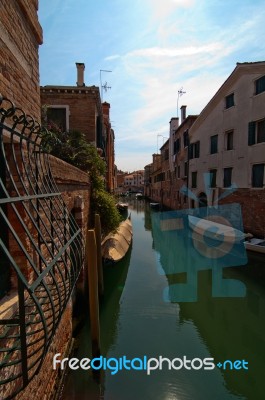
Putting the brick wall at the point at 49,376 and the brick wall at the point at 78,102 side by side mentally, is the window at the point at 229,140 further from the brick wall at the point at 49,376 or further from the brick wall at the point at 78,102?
the brick wall at the point at 49,376

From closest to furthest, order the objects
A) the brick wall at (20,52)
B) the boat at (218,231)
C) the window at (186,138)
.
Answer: the brick wall at (20,52) → the boat at (218,231) → the window at (186,138)

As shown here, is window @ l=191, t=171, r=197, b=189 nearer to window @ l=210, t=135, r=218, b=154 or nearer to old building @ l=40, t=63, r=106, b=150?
window @ l=210, t=135, r=218, b=154

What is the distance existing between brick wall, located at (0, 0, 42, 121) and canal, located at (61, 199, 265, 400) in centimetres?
459

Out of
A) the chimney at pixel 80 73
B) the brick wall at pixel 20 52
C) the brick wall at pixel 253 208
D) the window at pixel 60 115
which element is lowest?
the brick wall at pixel 253 208

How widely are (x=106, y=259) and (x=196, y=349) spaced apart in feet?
15.1

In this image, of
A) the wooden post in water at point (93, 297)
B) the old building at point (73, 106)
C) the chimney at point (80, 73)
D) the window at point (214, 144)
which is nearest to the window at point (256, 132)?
the window at point (214, 144)

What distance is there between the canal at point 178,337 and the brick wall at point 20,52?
459cm

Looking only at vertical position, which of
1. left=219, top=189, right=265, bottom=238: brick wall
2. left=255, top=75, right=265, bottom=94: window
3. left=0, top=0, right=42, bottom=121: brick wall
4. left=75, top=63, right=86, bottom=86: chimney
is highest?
left=75, top=63, right=86, bottom=86: chimney

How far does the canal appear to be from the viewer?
4.07 meters

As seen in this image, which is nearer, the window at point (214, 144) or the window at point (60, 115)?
the window at point (60, 115)

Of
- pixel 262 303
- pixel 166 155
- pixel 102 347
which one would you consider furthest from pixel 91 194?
pixel 166 155

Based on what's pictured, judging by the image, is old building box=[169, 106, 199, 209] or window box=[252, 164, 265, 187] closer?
window box=[252, 164, 265, 187]

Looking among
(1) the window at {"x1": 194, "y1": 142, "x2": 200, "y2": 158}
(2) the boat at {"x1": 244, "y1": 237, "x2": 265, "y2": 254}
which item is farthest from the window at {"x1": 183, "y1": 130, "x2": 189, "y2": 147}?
(2) the boat at {"x1": 244, "y1": 237, "x2": 265, "y2": 254}

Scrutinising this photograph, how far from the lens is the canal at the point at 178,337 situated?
407cm
